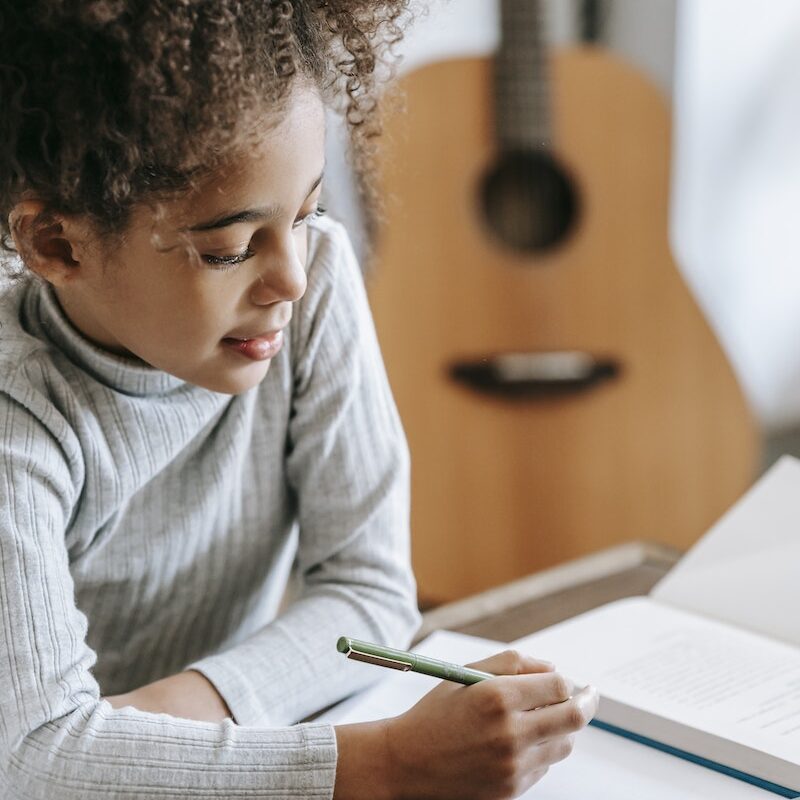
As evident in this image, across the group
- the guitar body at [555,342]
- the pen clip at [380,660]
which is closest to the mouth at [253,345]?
the pen clip at [380,660]

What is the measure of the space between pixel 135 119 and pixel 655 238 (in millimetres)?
1152

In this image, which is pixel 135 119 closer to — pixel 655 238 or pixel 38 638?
pixel 38 638

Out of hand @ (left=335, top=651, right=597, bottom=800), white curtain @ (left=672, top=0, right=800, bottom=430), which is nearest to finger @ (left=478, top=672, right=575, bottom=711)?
hand @ (left=335, top=651, right=597, bottom=800)

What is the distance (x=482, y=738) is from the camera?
2.02 ft

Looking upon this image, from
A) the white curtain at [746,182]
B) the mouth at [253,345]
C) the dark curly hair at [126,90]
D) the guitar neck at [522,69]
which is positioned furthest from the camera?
the white curtain at [746,182]

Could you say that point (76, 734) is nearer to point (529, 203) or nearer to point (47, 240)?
point (47, 240)

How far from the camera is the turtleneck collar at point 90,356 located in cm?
76

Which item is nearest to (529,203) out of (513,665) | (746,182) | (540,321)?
(540,321)

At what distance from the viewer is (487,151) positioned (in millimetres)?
1655

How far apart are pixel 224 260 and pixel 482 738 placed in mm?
299

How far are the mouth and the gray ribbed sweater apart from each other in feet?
0.28

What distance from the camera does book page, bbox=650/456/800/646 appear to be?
0.83m

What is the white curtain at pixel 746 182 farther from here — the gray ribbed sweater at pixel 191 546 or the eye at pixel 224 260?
the eye at pixel 224 260

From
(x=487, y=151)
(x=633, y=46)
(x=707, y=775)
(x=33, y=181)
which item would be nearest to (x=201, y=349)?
(x=33, y=181)
